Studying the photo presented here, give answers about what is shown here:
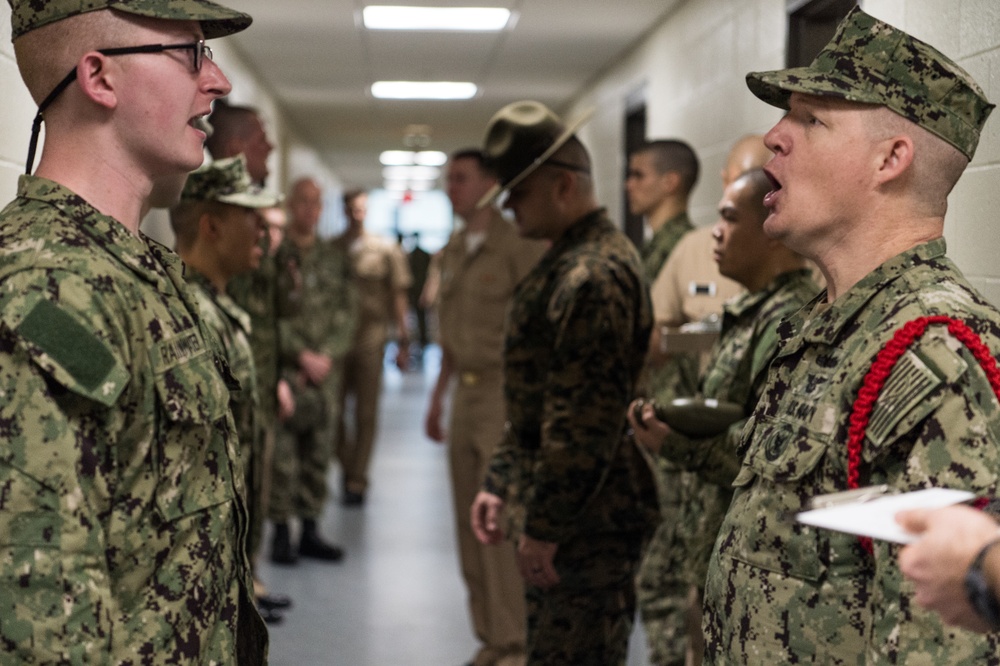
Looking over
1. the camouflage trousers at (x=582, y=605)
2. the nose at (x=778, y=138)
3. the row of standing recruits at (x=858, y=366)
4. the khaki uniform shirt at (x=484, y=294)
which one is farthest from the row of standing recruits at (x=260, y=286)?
the nose at (x=778, y=138)

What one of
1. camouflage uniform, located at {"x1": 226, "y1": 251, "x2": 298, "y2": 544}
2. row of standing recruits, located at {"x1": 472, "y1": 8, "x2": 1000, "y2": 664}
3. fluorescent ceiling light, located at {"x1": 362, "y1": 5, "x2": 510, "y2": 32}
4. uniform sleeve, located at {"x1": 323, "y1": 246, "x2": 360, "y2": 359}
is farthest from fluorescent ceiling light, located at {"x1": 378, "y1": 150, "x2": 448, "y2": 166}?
row of standing recruits, located at {"x1": 472, "y1": 8, "x2": 1000, "y2": 664}

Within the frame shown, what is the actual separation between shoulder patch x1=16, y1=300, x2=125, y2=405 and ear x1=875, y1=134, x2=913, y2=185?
1000 millimetres

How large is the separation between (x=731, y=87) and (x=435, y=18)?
1.91m

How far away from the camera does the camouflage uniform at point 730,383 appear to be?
2.15m

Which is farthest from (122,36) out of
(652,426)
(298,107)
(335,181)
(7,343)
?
(335,181)

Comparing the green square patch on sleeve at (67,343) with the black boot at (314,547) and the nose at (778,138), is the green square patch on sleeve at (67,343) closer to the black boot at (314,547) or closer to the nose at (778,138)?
the nose at (778,138)

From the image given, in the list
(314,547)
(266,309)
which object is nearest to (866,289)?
(266,309)

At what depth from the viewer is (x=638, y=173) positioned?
449cm

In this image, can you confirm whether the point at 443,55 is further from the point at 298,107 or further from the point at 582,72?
the point at 298,107

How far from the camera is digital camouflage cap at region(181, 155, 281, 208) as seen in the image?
9.09 ft

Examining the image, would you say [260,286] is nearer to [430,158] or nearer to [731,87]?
[731,87]

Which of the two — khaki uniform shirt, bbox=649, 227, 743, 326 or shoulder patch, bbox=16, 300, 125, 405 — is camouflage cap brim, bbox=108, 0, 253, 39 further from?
khaki uniform shirt, bbox=649, 227, 743, 326

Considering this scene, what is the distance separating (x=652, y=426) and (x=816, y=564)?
905mm

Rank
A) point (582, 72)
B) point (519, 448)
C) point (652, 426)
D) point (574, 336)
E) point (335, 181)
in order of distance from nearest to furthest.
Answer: point (652, 426), point (574, 336), point (519, 448), point (582, 72), point (335, 181)
